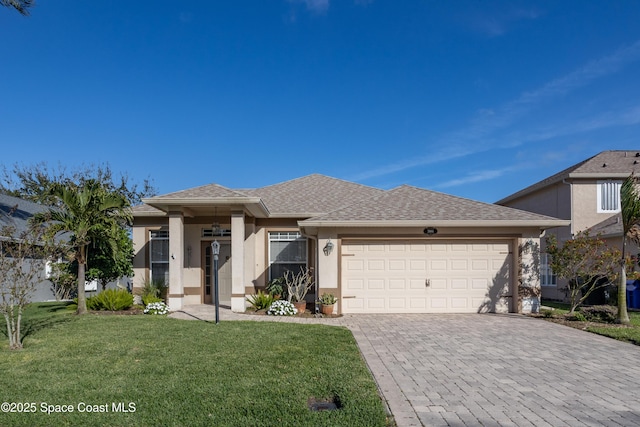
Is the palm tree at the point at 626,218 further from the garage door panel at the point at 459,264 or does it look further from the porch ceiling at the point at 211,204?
the porch ceiling at the point at 211,204

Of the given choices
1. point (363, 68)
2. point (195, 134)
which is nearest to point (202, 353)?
point (363, 68)

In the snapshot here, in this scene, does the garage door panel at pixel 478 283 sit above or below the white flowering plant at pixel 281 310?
above

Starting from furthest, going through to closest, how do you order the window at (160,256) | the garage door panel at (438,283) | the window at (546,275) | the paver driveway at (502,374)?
1. the window at (546,275)
2. the window at (160,256)
3. the garage door panel at (438,283)
4. the paver driveway at (502,374)

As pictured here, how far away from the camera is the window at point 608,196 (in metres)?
16.0

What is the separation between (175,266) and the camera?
39.3ft

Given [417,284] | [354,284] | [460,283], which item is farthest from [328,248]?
[460,283]

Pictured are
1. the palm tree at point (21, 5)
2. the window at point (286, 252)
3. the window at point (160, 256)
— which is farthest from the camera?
the palm tree at point (21, 5)

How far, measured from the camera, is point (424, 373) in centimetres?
571

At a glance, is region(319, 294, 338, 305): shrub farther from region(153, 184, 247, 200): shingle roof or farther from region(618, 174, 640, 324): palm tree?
region(618, 174, 640, 324): palm tree

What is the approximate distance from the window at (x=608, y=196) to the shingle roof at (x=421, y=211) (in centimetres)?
622

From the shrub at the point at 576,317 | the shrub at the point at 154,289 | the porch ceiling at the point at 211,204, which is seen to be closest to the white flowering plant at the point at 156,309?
the shrub at the point at 154,289

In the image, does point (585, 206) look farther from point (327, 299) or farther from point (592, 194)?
point (327, 299)

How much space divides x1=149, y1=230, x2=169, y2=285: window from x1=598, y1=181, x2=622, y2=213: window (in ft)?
56.6

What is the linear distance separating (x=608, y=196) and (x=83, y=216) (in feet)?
63.7
